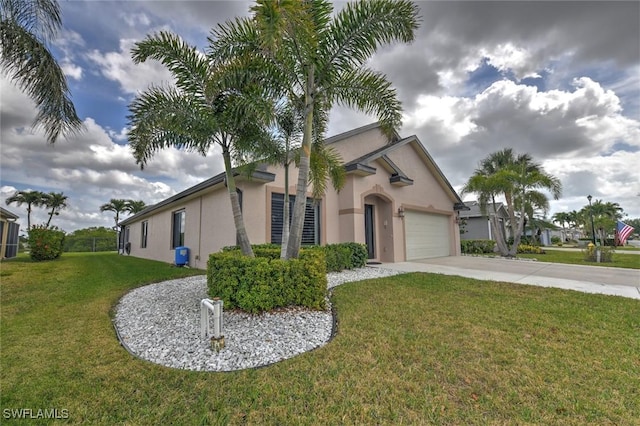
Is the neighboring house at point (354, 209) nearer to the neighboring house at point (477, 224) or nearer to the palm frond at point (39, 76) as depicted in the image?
the palm frond at point (39, 76)

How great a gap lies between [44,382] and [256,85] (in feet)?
19.1

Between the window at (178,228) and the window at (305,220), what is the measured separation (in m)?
6.06

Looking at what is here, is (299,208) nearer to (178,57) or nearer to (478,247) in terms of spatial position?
(178,57)

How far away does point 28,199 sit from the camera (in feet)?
111

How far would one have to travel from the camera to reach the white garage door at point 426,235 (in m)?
14.2

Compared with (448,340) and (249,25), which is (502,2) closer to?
(249,25)

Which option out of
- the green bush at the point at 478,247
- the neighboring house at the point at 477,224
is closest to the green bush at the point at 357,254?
the green bush at the point at 478,247

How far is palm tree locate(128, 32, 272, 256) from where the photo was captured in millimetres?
5898

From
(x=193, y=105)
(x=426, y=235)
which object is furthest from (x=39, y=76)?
(x=426, y=235)

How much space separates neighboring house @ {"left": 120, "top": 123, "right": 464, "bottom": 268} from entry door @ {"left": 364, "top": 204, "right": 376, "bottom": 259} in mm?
47

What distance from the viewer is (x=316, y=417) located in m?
2.39

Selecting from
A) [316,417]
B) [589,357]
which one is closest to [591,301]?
[589,357]

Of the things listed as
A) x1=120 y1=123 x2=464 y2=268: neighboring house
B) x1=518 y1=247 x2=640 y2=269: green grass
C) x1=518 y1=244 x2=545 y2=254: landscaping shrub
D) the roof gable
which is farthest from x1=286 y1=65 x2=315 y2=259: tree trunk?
x1=518 y1=244 x2=545 y2=254: landscaping shrub

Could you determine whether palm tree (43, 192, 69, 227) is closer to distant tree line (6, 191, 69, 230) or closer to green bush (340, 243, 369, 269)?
distant tree line (6, 191, 69, 230)
